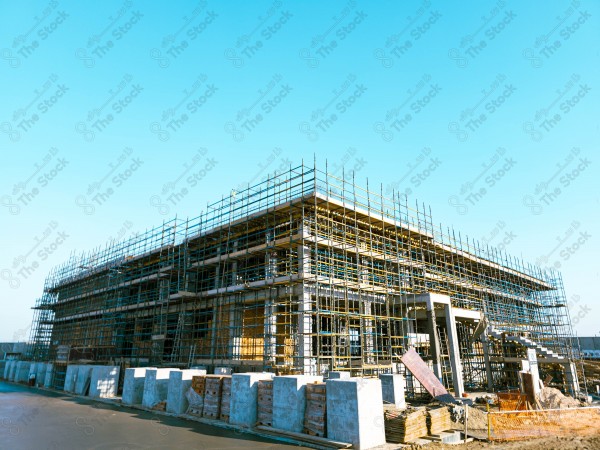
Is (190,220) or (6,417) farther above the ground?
(190,220)

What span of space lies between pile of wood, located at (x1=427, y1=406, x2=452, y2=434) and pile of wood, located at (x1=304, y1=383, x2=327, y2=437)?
296cm

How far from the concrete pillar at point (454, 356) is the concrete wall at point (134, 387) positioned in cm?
1363

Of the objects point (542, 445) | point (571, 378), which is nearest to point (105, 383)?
point (542, 445)

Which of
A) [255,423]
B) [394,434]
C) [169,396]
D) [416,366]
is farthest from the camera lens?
[416,366]

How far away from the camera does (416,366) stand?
15.1 meters

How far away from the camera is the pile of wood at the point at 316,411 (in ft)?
30.4

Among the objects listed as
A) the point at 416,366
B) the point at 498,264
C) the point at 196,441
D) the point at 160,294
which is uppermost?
the point at 498,264

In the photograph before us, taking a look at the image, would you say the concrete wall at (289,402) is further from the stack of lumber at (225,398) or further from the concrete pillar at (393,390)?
the concrete pillar at (393,390)

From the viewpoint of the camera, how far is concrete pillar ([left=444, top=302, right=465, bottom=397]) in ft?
59.2


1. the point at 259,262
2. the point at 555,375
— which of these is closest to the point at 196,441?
the point at 259,262

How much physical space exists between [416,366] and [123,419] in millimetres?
10492

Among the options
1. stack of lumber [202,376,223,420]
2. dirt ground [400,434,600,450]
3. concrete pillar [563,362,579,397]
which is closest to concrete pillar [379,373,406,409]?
dirt ground [400,434,600,450]

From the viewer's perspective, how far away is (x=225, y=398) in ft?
39.7

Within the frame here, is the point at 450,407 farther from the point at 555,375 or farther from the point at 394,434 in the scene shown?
the point at 555,375
